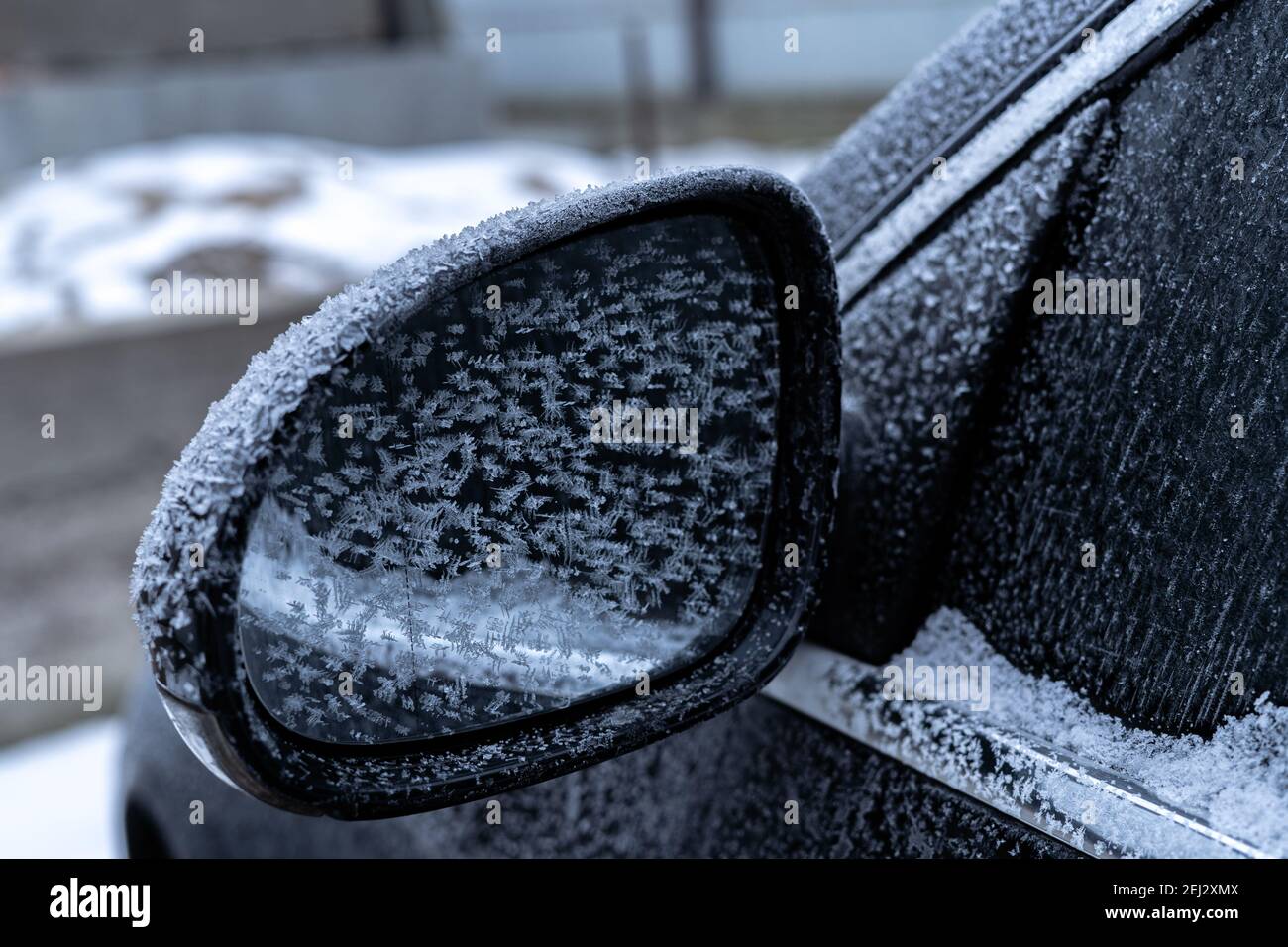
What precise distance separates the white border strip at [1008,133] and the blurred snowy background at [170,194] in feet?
5.54

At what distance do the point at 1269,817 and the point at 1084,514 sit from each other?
28 centimetres

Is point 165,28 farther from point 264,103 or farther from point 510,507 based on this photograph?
point 510,507

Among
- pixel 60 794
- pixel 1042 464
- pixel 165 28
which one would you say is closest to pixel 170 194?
pixel 165 28

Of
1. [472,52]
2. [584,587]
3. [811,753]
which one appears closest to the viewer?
[584,587]

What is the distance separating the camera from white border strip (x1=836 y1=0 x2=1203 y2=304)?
105 centimetres

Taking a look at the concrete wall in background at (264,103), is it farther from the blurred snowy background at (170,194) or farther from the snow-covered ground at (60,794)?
the snow-covered ground at (60,794)

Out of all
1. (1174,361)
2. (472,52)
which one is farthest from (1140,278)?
(472,52)

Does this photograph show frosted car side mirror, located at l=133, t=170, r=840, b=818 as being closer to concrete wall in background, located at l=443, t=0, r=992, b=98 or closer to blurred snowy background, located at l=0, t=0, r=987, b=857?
blurred snowy background, located at l=0, t=0, r=987, b=857

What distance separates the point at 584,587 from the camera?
104cm

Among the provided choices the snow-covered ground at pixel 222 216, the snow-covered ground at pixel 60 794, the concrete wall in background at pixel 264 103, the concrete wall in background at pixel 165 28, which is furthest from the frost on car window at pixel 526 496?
the concrete wall in background at pixel 165 28

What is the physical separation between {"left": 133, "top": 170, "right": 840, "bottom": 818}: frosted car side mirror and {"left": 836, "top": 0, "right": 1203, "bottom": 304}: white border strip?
0.62 ft

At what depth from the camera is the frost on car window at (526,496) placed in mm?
903

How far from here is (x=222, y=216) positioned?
22.2 ft
